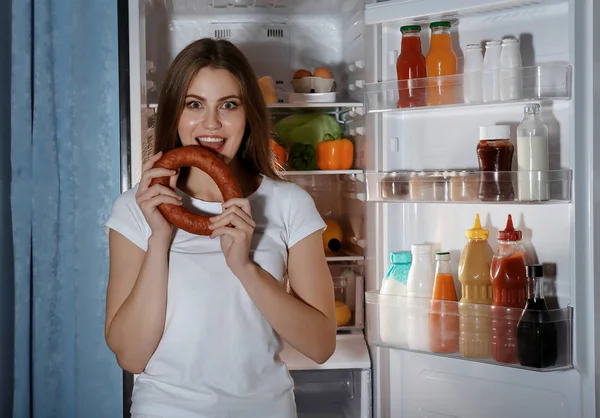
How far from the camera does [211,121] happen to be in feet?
4.65

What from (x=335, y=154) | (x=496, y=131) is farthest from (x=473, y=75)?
(x=335, y=154)

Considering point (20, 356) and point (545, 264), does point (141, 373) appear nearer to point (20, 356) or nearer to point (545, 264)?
point (20, 356)

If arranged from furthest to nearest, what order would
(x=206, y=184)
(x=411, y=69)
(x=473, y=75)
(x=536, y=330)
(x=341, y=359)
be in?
(x=341, y=359) → (x=411, y=69) → (x=473, y=75) → (x=536, y=330) → (x=206, y=184)

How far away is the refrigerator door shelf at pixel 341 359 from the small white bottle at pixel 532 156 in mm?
827

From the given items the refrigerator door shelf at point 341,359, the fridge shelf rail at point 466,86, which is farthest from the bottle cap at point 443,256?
the refrigerator door shelf at point 341,359

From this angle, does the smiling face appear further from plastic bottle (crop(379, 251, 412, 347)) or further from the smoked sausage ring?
plastic bottle (crop(379, 251, 412, 347))

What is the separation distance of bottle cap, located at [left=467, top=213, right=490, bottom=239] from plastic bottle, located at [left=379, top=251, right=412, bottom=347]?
0.71 ft

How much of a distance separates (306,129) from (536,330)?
116cm

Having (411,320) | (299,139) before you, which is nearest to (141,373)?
(411,320)

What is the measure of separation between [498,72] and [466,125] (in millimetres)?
260

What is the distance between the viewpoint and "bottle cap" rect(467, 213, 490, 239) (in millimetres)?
1921

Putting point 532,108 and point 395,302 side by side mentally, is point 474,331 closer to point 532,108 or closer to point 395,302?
point 395,302

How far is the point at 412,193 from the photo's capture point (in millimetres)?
1974

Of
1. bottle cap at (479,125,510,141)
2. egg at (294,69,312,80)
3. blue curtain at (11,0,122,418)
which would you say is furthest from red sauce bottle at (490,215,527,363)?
blue curtain at (11,0,122,418)
